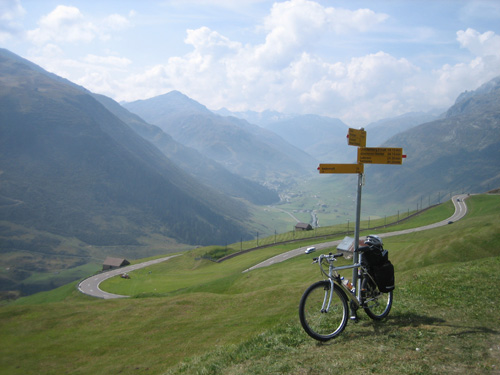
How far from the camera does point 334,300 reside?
11578 mm

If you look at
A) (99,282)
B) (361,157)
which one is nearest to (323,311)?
(361,157)

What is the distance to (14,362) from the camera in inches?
1237

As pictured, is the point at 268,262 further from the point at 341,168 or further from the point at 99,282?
the point at 341,168

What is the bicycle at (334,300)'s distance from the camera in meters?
11.4

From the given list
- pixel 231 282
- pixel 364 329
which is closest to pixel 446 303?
pixel 364 329

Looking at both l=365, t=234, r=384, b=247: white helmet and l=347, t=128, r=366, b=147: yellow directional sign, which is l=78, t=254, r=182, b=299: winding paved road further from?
l=365, t=234, r=384, b=247: white helmet

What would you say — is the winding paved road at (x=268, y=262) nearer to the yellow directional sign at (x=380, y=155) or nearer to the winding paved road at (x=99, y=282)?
the winding paved road at (x=99, y=282)

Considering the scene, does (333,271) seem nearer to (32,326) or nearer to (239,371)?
(239,371)

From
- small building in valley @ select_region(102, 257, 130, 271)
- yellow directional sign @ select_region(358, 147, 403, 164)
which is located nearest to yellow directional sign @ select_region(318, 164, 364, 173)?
yellow directional sign @ select_region(358, 147, 403, 164)

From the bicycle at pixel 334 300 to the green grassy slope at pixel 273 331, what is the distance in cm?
45

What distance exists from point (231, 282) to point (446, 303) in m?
53.4

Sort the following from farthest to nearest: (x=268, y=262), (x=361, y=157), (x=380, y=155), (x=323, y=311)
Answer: (x=268, y=262) < (x=361, y=157) < (x=380, y=155) < (x=323, y=311)

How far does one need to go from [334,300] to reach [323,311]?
0.62 metres

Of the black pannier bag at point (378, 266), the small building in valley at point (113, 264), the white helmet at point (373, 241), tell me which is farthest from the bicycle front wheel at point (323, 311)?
the small building in valley at point (113, 264)
